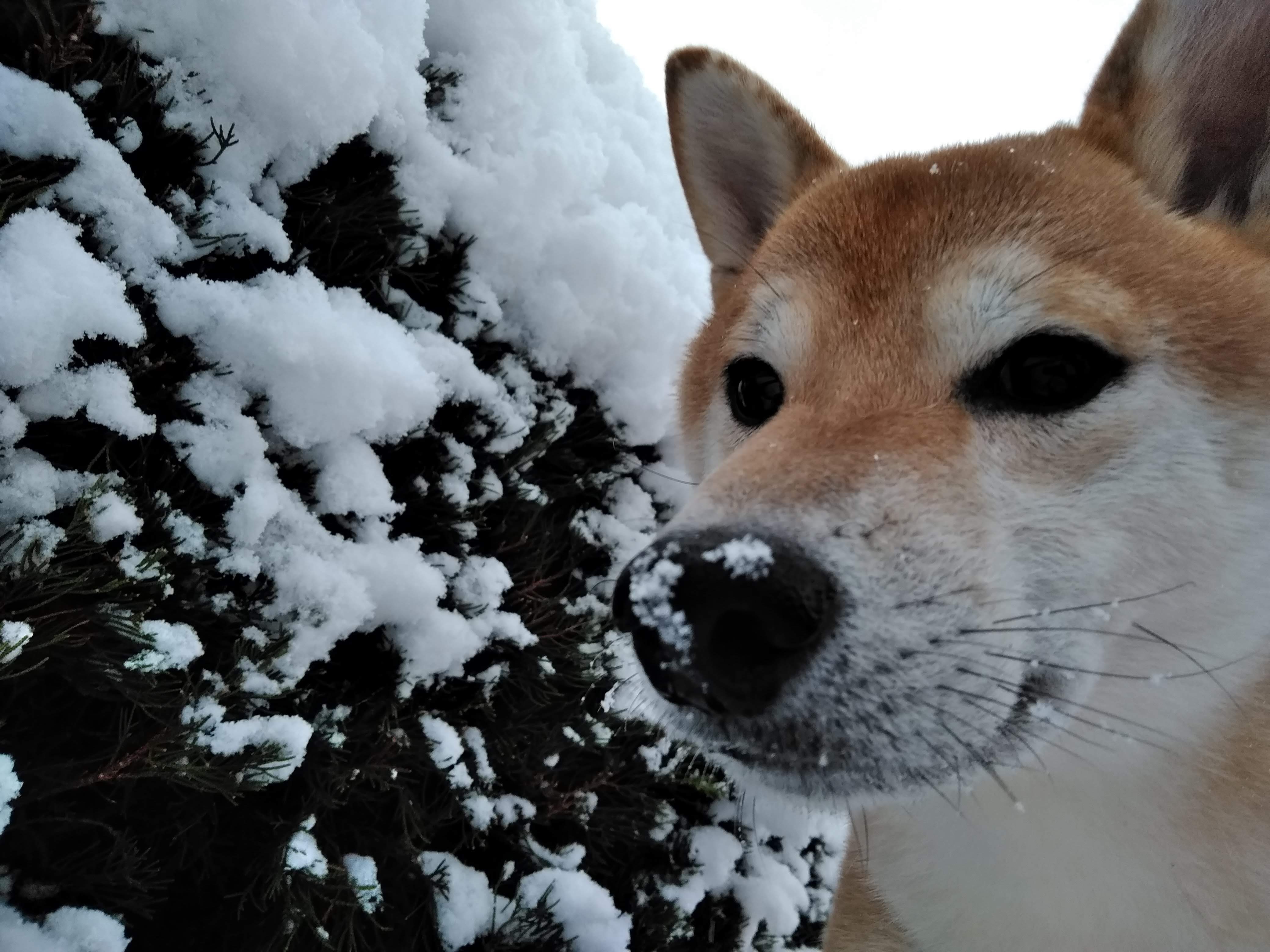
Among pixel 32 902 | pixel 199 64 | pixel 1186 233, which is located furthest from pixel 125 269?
pixel 1186 233

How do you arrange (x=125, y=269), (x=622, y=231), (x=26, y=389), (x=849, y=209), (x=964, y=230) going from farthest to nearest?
1. (x=622, y=231)
2. (x=849, y=209)
3. (x=964, y=230)
4. (x=125, y=269)
5. (x=26, y=389)

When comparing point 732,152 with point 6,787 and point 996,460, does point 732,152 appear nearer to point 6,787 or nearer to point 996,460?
point 996,460

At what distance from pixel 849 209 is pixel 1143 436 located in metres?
0.68

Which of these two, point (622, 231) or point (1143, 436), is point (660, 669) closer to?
point (1143, 436)

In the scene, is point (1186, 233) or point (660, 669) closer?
point (660, 669)

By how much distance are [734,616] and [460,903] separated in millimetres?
1178

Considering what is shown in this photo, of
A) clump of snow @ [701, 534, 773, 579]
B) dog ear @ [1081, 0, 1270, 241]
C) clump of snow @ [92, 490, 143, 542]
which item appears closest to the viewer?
clump of snow @ [701, 534, 773, 579]

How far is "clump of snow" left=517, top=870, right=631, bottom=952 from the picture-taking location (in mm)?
1874

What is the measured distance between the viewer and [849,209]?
5.34 feet

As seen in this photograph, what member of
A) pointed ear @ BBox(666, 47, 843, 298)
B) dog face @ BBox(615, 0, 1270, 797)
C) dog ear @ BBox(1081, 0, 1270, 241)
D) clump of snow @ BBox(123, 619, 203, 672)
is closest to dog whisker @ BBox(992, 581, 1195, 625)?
dog face @ BBox(615, 0, 1270, 797)

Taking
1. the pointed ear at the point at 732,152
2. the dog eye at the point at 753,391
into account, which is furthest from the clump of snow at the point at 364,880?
the pointed ear at the point at 732,152

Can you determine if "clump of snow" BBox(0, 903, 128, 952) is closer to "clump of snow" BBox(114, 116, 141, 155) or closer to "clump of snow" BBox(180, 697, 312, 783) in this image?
"clump of snow" BBox(180, 697, 312, 783)

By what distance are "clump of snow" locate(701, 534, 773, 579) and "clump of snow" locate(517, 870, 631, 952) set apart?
122 cm

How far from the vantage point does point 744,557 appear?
0.98 m
